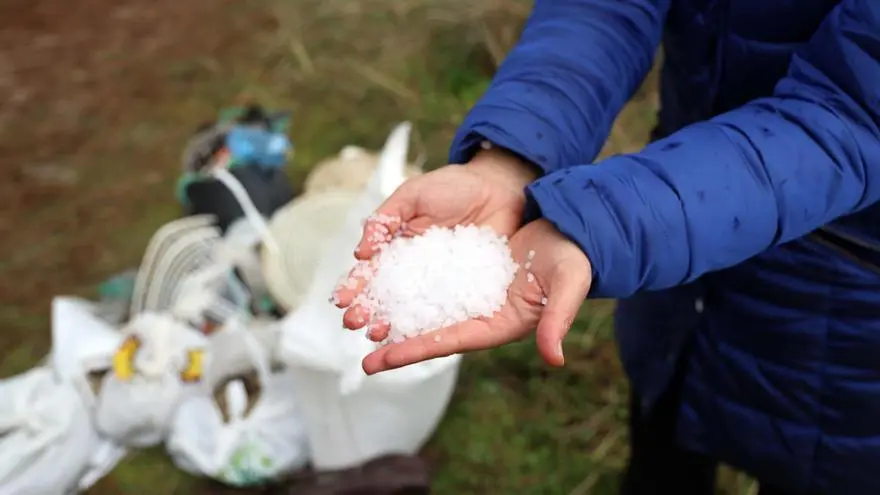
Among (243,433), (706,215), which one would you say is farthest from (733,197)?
(243,433)

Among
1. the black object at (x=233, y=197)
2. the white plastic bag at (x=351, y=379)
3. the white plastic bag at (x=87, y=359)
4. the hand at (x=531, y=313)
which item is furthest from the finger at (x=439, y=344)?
the black object at (x=233, y=197)

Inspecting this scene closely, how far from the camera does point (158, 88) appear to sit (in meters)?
2.83

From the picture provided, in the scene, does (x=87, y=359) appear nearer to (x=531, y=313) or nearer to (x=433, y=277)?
(x=433, y=277)

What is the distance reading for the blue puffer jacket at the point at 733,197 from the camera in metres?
0.73

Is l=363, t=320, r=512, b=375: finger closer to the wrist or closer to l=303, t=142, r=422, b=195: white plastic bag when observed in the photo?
the wrist

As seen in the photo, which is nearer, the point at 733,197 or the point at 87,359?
the point at 733,197

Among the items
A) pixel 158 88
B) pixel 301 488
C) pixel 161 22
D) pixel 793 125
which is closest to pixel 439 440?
pixel 301 488

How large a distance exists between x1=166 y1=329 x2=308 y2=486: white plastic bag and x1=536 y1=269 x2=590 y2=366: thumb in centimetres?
106

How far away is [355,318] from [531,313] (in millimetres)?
174

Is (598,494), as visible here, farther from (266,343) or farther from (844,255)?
(844,255)

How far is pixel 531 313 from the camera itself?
2.62 ft

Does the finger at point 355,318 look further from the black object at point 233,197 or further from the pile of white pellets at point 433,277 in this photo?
the black object at point 233,197

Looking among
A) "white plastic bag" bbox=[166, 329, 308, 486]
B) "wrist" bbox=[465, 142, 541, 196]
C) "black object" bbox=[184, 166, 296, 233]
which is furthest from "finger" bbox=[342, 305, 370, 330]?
"black object" bbox=[184, 166, 296, 233]

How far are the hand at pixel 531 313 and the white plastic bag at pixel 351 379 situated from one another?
0.60 meters
